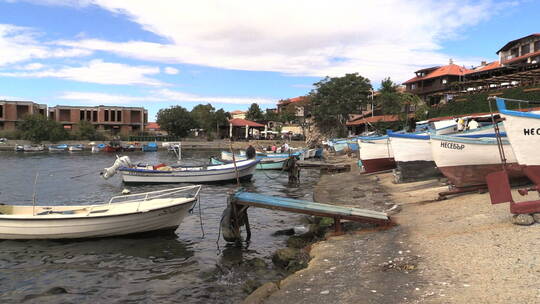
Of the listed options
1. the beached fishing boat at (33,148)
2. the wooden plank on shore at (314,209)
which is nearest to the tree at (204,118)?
the beached fishing boat at (33,148)

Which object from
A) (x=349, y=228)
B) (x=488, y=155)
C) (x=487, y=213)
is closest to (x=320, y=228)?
(x=349, y=228)

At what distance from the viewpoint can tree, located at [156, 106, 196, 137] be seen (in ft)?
319

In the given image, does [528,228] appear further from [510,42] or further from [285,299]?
[510,42]

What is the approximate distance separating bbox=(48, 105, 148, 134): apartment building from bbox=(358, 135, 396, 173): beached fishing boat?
92.4 metres

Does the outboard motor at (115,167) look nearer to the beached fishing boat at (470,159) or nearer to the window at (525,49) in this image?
the beached fishing boat at (470,159)

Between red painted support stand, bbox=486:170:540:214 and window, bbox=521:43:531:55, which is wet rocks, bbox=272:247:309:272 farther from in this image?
window, bbox=521:43:531:55

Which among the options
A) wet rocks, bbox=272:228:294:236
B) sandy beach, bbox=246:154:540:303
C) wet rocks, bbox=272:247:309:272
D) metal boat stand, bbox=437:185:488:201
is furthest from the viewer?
metal boat stand, bbox=437:185:488:201

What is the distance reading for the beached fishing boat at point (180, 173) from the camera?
2725cm

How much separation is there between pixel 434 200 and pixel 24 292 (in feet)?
42.0

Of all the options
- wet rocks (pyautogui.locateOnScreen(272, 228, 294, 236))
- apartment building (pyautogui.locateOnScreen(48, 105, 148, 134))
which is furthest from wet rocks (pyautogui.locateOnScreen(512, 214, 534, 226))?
apartment building (pyautogui.locateOnScreen(48, 105, 148, 134))

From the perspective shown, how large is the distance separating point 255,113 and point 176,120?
22.6 m

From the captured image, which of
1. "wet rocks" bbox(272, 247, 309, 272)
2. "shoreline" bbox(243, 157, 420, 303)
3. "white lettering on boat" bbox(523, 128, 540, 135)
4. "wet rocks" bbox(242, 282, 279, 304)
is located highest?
"white lettering on boat" bbox(523, 128, 540, 135)

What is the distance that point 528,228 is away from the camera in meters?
8.74

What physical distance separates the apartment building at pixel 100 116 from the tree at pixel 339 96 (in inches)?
2237
